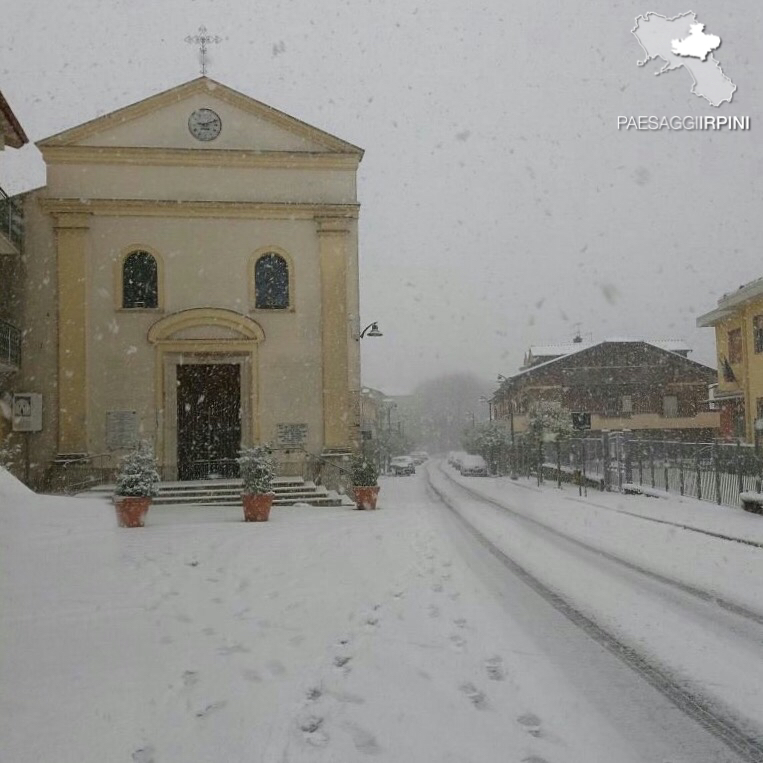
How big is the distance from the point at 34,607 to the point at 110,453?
38.9 ft

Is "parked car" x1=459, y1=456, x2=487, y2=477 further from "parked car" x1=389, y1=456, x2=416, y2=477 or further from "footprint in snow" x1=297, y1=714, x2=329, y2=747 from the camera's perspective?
"footprint in snow" x1=297, y1=714, x2=329, y2=747

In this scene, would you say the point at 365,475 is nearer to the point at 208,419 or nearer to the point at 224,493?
the point at 224,493

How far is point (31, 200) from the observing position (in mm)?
17438

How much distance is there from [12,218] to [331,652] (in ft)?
52.0

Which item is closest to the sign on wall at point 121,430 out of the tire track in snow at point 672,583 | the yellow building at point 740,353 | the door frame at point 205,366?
the door frame at point 205,366

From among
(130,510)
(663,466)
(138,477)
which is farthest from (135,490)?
(663,466)

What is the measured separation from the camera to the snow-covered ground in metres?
3.46

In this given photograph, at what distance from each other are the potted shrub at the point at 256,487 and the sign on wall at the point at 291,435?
459cm

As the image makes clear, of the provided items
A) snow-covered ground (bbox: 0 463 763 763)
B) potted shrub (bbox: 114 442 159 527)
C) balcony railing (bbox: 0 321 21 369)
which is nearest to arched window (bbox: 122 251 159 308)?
balcony railing (bbox: 0 321 21 369)

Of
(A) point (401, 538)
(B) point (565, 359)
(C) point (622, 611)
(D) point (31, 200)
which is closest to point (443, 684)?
(C) point (622, 611)

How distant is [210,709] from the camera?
383 cm

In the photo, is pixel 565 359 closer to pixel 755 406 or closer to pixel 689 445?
pixel 755 406

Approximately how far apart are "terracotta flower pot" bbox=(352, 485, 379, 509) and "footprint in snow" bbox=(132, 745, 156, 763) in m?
11.9

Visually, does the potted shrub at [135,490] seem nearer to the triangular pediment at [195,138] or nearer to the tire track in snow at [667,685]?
the tire track in snow at [667,685]
